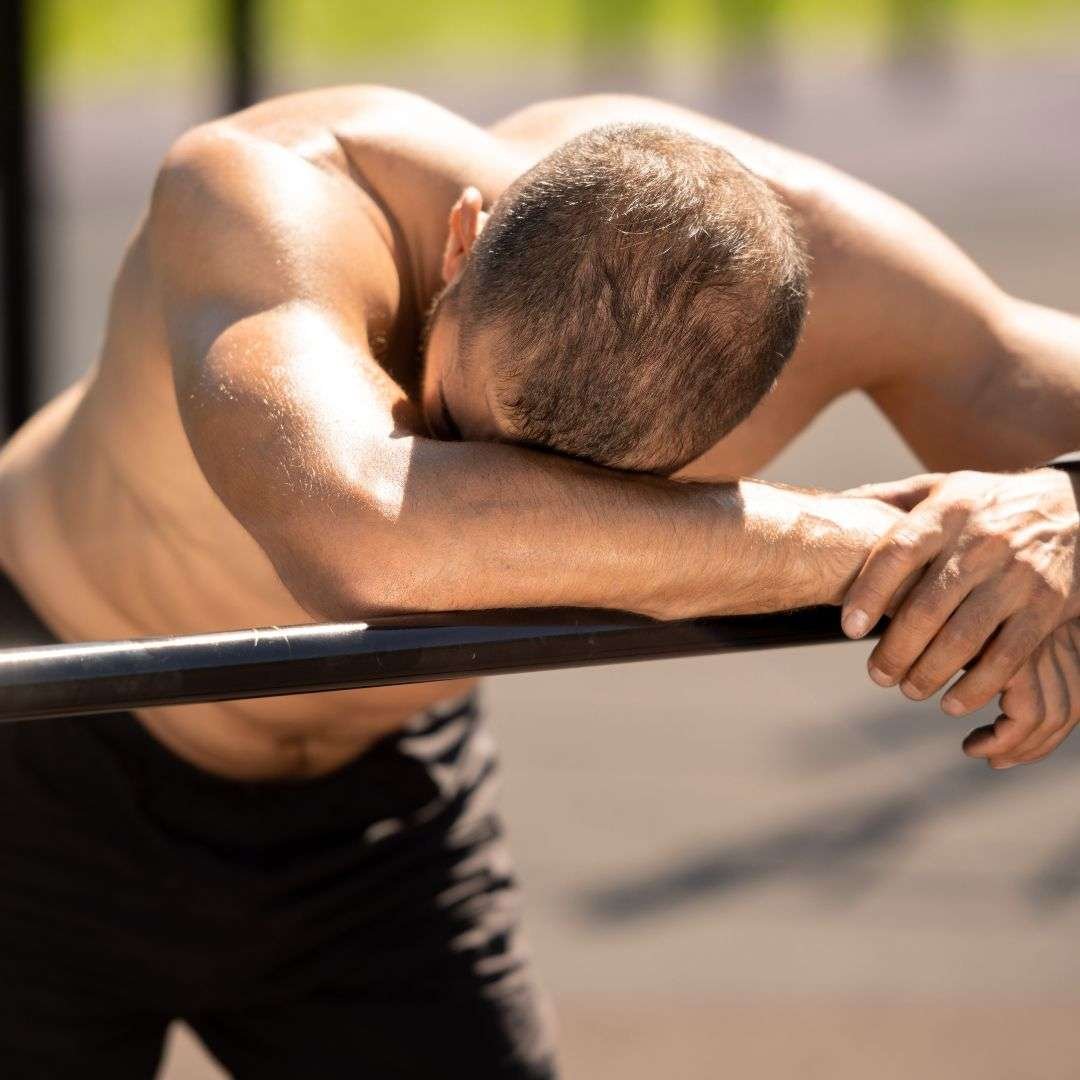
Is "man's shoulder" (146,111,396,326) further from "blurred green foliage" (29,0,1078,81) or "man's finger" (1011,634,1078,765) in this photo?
"blurred green foliage" (29,0,1078,81)

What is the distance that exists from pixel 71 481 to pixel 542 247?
847 millimetres

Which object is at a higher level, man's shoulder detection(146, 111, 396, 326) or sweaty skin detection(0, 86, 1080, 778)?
man's shoulder detection(146, 111, 396, 326)

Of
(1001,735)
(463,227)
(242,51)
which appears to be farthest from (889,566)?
(242,51)

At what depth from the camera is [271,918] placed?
6.72 feet

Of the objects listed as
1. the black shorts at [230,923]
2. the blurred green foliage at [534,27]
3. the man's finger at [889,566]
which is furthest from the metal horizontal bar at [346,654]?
the blurred green foliage at [534,27]

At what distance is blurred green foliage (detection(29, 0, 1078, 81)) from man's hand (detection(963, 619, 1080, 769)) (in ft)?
42.1

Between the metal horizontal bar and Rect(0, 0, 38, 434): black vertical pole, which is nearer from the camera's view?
the metal horizontal bar

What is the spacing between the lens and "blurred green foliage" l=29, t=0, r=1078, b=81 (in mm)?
14633

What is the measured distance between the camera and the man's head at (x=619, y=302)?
1.46 meters

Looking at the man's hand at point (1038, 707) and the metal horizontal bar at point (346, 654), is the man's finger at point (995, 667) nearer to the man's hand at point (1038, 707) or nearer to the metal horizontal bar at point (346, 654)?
the man's hand at point (1038, 707)

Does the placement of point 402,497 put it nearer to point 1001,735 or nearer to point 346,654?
point 346,654

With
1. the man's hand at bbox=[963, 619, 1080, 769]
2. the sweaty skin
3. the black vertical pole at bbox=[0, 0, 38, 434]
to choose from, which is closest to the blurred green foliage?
the black vertical pole at bbox=[0, 0, 38, 434]

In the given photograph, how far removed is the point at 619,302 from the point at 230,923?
98cm

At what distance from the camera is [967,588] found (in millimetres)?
1449
